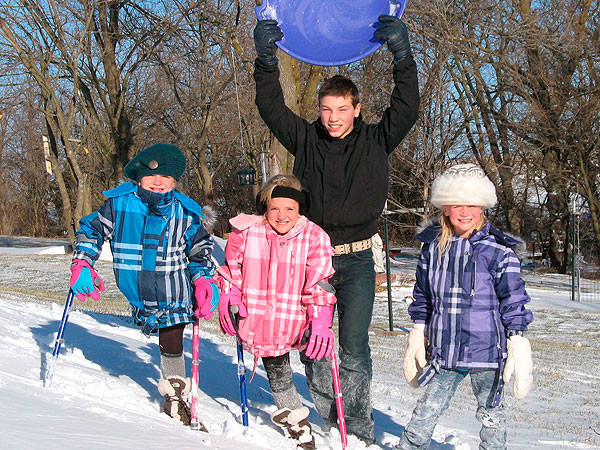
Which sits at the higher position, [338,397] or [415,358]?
[415,358]

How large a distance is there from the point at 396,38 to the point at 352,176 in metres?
0.86

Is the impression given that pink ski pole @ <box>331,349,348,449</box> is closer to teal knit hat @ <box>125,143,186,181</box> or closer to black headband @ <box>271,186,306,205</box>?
black headband @ <box>271,186,306,205</box>

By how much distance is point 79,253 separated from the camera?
404 centimetres

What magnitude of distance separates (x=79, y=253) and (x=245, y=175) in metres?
19.4

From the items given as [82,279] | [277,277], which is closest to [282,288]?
[277,277]

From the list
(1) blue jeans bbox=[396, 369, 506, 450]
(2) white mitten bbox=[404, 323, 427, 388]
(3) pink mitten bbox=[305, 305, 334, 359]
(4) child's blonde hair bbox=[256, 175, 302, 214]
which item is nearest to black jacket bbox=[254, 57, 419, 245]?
(4) child's blonde hair bbox=[256, 175, 302, 214]

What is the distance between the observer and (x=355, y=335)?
4.11 metres

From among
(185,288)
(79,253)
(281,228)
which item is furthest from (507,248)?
(79,253)

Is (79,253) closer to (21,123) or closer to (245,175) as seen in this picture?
(245,175)

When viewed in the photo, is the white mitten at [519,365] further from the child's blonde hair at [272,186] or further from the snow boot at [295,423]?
the child's blonde hair at [272,186]

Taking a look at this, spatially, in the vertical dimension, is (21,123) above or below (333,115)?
above

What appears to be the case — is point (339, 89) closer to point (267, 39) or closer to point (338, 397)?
point (267, 39)

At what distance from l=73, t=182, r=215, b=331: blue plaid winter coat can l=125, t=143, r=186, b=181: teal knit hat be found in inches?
4.1

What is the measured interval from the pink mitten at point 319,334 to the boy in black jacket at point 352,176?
0.23 metres
